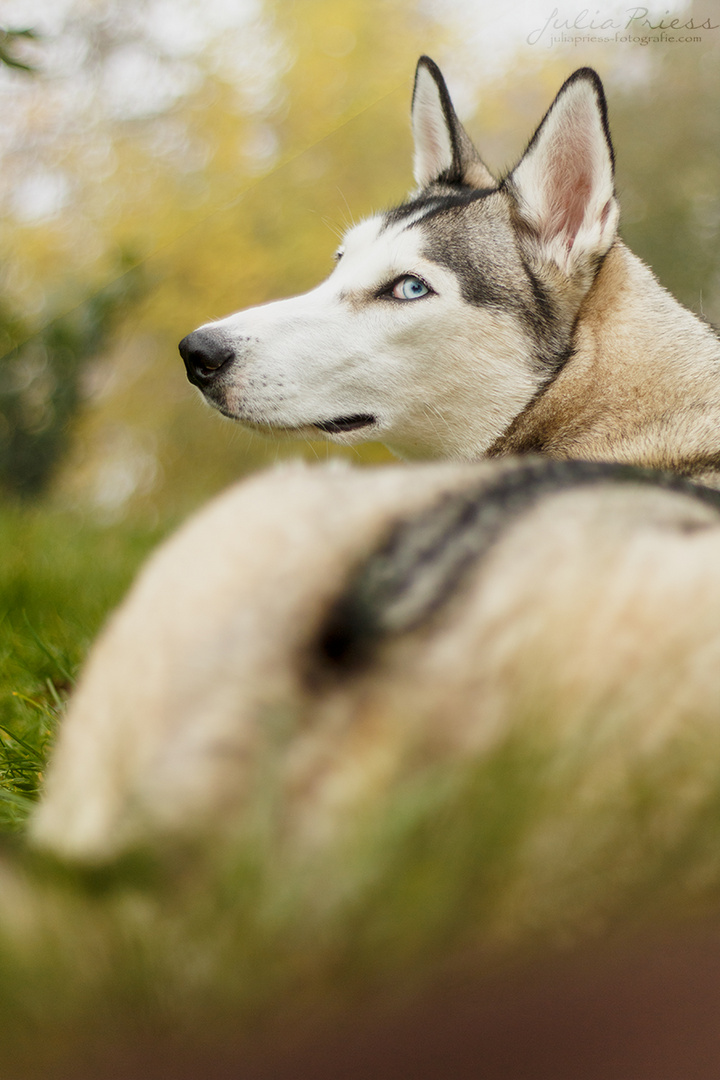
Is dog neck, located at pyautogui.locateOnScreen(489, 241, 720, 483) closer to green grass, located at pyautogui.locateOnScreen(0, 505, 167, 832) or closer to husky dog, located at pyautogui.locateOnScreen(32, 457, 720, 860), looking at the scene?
husky dog, located at pyautogui.locateOnScreen(32, 457, 720, 860)

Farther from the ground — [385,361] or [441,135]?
[441,135]

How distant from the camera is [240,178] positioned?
24.4ft

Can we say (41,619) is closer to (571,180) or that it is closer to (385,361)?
(385,361)

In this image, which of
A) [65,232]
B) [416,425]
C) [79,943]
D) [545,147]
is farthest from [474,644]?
[65,232]

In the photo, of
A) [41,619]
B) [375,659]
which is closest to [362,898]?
[375,659]

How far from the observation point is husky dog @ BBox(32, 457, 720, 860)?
786 mm

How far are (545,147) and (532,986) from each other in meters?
2.66

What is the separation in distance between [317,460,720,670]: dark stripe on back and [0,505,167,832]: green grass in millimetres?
988

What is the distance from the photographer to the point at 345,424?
8.50 ft

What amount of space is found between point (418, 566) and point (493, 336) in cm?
190

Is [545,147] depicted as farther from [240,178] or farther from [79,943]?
[240,178]
